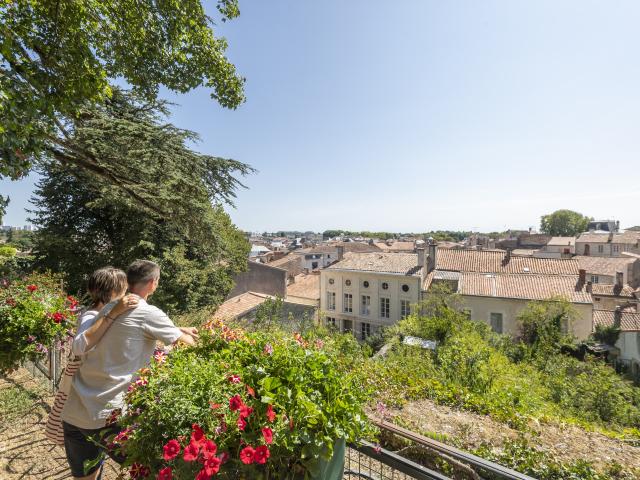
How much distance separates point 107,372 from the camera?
1969 millimetres

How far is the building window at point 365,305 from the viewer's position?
23625mm

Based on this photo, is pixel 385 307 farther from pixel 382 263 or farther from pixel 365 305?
pixel 382 263

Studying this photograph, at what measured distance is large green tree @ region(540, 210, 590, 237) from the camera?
269 ft

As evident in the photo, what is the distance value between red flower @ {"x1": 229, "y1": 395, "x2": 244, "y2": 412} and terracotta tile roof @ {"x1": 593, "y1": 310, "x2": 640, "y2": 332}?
79.5ft

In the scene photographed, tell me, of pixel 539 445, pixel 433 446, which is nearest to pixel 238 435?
pixel 433 446

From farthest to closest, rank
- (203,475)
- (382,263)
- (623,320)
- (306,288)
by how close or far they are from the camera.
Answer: (306,288), (382,263), (623,320), (203,475)

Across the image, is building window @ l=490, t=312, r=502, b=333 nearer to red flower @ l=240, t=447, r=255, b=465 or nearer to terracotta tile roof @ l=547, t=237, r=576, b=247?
red flower @ l=240, t=447, r=255, b=465

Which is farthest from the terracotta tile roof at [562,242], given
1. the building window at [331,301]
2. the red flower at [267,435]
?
the red flower at [267,435]

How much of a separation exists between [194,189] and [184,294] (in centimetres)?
644

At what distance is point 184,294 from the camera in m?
13.7

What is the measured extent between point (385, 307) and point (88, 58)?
21252 millimetres

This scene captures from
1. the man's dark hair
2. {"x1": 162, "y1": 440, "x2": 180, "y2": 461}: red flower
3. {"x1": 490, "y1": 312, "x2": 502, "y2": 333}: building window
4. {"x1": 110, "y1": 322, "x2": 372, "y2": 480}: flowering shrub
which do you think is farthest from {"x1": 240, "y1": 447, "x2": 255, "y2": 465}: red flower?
{"x1": 490, "y1": 312, "x2": 502, "y2": 333}: building window

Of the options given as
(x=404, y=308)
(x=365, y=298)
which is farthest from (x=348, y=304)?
(x=404, y=308)

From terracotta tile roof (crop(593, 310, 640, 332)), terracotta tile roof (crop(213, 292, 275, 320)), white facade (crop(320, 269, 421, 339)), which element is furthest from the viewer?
white facade (crop(320, 269, 421, 339))
